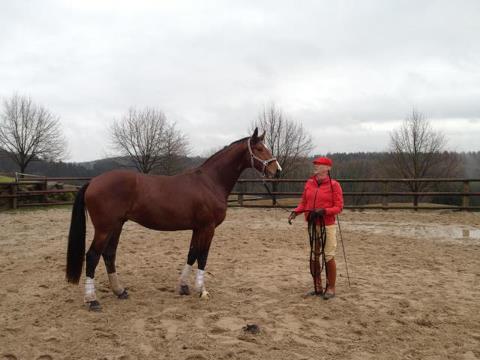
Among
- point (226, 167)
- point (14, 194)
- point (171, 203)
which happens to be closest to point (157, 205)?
point (171, 203)

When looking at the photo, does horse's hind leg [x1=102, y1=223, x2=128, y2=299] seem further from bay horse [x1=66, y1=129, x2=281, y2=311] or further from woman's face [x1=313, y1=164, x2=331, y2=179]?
woman's face [x1=313, y1=164, x2=331, y2=179]

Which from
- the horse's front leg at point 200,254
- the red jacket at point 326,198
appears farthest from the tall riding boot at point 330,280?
the horse's front leg at point 200,254

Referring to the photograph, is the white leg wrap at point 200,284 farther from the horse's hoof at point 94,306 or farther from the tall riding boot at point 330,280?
the tall riding boot at point 330,280

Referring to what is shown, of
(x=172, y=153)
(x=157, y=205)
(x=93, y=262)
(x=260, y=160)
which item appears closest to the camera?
(x=93, y=262)

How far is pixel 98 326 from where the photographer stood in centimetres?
354

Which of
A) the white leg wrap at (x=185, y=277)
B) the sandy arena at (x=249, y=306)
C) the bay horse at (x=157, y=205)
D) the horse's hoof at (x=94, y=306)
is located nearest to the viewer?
the sandy arena at (x=249, y=306)

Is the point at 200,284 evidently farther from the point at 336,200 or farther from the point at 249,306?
the point at 336,200

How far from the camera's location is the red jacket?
4.35 meters

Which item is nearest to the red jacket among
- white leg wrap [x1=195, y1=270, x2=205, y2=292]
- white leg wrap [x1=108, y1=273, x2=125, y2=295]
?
white leg wrap [x1=195, y1=270, x2=205, y2=292]

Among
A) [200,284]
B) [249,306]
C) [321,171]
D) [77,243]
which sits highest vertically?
[321,171]

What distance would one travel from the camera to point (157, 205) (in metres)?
4.29

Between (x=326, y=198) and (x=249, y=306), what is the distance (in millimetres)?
1578

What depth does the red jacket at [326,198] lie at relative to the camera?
4348mm

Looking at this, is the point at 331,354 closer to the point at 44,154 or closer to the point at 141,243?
the point at 141,243
